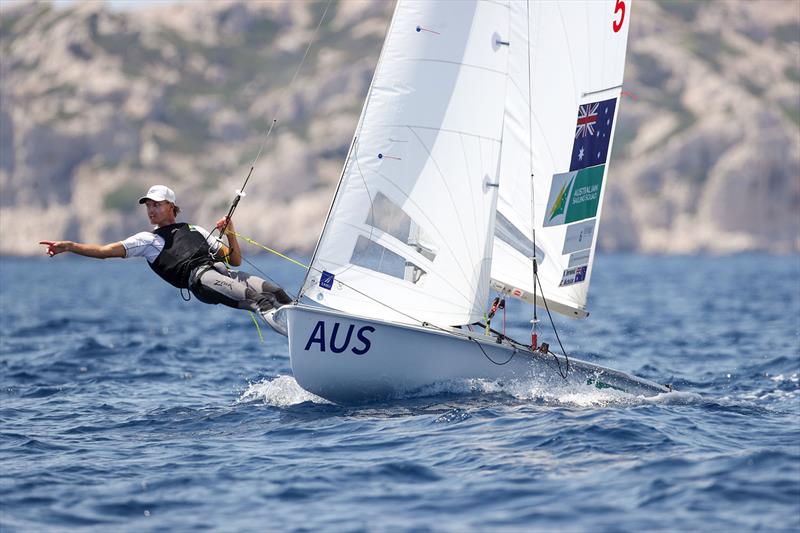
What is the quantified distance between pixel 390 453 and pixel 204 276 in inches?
124

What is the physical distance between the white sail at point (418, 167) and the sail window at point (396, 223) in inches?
0.4

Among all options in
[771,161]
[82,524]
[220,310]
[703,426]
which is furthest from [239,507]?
[771,161]

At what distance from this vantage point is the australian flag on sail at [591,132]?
12109 millimetres

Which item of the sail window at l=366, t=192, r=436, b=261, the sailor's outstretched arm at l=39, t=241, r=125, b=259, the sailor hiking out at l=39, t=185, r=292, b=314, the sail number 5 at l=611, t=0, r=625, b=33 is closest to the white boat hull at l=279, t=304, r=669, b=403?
the sailor hiking out at l=39, t=185, r=292, b=314

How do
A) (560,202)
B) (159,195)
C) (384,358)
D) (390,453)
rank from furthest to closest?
(560,202), (159,195), (384,358), (390,453)

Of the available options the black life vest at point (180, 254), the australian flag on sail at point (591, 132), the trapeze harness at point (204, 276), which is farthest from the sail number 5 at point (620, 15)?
the black life vest at point (180, 254)

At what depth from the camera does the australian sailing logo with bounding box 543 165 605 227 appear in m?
12.2

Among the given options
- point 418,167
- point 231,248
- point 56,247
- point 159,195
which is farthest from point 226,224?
point 418,167

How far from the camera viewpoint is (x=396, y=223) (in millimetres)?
11078

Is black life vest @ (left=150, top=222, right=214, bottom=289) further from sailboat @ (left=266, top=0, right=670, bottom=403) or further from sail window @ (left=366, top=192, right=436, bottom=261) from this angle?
sail window @ (left=366, top=192, right=436, bottom=261)

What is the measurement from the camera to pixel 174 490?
8102 millimetres

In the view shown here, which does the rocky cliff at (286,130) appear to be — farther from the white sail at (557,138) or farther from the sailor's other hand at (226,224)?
the sailor's other hand at (226,224)

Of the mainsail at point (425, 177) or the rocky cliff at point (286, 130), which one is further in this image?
the rocky cliff at point (286, 130)

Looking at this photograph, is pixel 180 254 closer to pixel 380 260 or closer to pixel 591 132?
pixel 380 260
